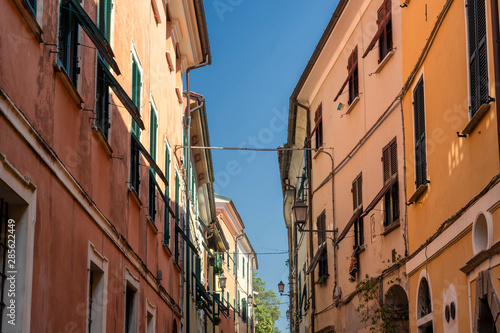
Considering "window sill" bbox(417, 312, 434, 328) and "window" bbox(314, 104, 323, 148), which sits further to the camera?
"window" bbox(314, 104, 323, 148)

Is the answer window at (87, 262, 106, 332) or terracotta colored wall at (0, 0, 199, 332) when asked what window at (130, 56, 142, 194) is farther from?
window at (87, 262, 106, 332)

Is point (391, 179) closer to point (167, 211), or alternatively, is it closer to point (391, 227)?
point (391, 227)

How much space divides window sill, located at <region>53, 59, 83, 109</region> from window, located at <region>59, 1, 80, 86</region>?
18cm

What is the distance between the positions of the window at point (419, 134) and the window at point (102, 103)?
14.9 ft

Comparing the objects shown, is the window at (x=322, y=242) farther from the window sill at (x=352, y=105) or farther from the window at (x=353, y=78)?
the window at (x=353, y=78)

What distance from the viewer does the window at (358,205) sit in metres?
16.3

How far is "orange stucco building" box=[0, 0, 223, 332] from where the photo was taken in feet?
21.0

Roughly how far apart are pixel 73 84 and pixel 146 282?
20.8 feet

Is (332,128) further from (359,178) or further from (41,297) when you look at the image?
(41,297)

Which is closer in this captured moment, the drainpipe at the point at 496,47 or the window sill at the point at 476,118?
A: the drainpipe at the point at 496,47

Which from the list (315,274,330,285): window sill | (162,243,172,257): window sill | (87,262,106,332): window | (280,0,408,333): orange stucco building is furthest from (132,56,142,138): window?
(315,274,330,285): window sill

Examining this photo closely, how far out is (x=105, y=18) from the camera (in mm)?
10203

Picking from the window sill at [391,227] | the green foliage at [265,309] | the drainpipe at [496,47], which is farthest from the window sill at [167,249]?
the green foliage at [265,309]

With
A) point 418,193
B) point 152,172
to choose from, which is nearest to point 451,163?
point 418,193
